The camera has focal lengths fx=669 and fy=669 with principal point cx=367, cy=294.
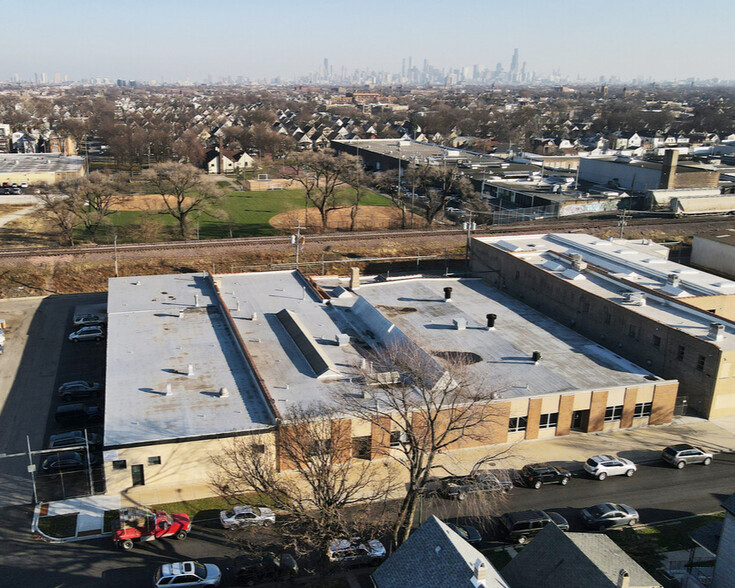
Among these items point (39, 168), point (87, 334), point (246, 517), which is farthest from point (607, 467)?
point (39, 168)

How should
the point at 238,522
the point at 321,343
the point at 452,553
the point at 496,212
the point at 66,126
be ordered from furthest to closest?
the point at 66,126, the point at 496,212, the point at 321,343, the point at 238,522, the point at 452,553

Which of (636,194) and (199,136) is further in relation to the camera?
(199,136)

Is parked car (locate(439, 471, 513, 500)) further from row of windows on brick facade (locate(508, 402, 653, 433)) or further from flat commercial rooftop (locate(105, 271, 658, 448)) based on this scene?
flat commercial rooftop (locate(105, 271, 658, 448))

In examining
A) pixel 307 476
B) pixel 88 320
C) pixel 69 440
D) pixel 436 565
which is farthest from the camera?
pixel 88 320

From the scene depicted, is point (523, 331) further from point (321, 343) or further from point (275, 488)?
point (275, 488)

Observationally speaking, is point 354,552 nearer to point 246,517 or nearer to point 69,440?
point 246,517

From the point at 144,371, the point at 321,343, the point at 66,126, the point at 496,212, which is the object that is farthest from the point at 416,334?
the point at 66,126
